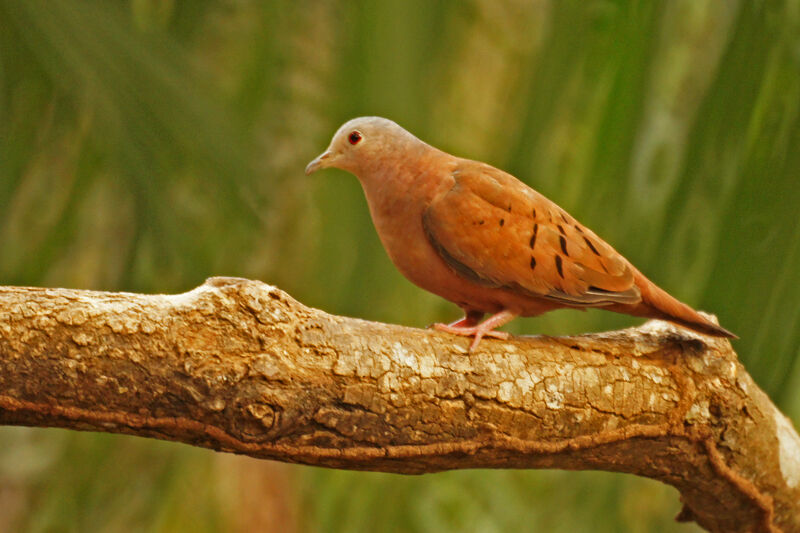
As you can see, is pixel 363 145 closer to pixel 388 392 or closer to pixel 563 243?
pixel 563 243

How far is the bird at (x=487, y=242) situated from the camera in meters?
2.23

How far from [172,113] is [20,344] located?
1459mm

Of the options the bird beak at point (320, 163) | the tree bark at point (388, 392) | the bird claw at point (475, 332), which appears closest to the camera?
the tree bark at point (388, 392)

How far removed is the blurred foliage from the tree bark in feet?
1.83

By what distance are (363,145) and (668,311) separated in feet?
2.91

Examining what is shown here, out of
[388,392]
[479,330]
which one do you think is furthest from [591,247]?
[388,392]

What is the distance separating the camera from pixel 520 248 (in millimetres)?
2246

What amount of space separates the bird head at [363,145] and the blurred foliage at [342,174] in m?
0.51

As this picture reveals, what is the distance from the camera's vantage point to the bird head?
2395mm

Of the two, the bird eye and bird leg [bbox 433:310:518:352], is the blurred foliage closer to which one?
the bird eye

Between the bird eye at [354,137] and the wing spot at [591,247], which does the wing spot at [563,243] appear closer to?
the wing spot at [591,247]

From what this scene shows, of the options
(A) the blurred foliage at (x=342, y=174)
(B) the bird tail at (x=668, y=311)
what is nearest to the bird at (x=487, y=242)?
(B) the bird tail at (x=668, y=311)

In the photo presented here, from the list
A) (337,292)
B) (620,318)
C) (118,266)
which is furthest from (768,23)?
(118,266)

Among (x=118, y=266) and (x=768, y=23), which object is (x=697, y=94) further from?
(x=118, y=266)
